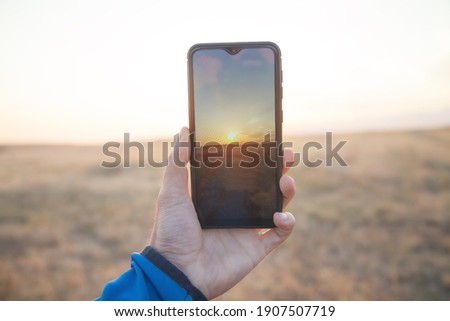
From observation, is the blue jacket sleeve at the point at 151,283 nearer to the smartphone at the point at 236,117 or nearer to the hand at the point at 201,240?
the hand at the point at 201,240

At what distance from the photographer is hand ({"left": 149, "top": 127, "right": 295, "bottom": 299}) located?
2.69m

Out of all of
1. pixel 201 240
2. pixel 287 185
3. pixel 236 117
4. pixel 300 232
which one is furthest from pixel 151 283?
pixel 300 232

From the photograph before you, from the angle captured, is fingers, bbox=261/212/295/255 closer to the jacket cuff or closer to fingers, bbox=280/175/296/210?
fingers, bbox=280/175/296/210

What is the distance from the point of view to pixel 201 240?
2.81 m

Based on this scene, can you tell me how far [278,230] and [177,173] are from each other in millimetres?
839

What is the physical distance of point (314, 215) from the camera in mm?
12680

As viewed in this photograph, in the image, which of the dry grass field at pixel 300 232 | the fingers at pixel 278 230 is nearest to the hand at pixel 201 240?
the fingers at pixel 278 230

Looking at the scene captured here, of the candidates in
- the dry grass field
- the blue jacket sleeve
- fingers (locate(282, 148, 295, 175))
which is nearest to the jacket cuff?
the blue jacket sleeve

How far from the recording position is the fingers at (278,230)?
2826mm

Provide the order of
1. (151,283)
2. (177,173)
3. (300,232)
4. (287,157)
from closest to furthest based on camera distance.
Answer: (151,283)
(177,173)
(287,157)
(300,232)

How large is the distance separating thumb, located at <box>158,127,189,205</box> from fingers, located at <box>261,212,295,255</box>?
669 millimetres

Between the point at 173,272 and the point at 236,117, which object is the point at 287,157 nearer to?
the point at 236,117
